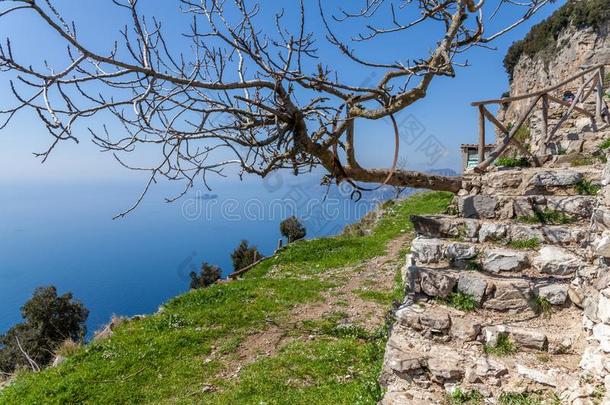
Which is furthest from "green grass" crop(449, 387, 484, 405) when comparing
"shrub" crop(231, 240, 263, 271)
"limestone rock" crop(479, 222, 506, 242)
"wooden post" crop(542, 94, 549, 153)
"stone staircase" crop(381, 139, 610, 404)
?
"shrub" crop(231, 240, 263, 271)

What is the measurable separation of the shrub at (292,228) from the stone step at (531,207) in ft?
79.6

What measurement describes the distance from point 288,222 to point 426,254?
84.2ft

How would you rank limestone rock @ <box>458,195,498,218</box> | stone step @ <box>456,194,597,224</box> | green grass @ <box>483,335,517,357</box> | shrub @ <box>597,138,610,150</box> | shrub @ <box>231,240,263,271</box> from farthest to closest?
shrub @ <box>231,240,263,271</box> < shrub @ <box>597,138,610,150</box> < limestone rock @ <box>458,195,498,218</box> < stone step @ <box>456,194,597,224</box> < green grass @ <box>483,335,517,357</box>

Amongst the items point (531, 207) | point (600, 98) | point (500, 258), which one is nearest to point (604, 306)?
point (500, 258)

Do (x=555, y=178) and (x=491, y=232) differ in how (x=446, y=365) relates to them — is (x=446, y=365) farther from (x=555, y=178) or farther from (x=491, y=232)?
(x=555, y=178)

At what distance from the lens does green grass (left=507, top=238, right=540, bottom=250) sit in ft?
19.1

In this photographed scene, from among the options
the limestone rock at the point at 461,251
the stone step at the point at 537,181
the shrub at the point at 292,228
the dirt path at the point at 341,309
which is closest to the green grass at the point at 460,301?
the limestone rock at the point at 461,251

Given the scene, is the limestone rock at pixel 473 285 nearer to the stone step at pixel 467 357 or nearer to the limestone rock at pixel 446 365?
the stone step at pixel 467 357

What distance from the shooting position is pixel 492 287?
524 centimetres

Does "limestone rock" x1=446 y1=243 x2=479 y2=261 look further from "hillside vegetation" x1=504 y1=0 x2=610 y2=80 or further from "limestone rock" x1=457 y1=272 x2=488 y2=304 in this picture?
"hillside vegetation" x1=504 y1=0 x2=610 y2=80

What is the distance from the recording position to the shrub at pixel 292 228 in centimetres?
3094

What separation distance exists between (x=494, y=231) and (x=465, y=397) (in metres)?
2.99

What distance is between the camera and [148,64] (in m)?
4.39

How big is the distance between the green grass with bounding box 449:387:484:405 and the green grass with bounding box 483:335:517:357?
65cm
